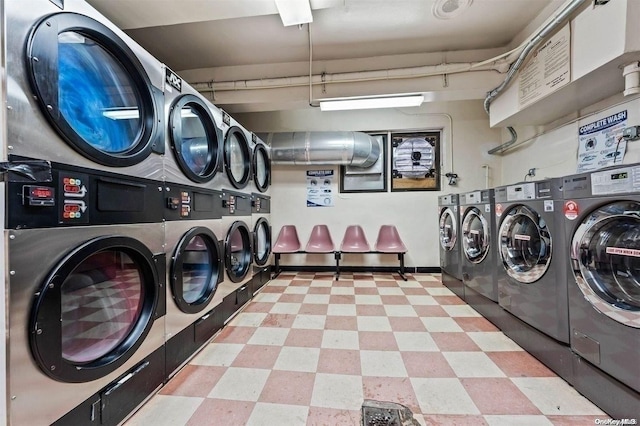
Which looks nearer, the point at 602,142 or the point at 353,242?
the point at 602,142

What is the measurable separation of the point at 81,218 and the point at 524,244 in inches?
102

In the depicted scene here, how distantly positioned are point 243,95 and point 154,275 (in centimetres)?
259

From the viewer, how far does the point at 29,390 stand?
2.68 feet

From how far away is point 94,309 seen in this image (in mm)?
1284

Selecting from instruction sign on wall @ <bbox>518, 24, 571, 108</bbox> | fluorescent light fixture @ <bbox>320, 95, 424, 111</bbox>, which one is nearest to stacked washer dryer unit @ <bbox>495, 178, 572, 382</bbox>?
instruction sign on wall @ <bbox>518, 24, 571, 108</bbox>

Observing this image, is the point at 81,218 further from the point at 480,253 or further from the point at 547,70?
the point at 547,70

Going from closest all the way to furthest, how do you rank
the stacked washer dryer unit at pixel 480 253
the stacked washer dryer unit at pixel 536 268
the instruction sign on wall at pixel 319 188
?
the stacked washer dryer unit at pixel 536 268, the stacked washer dryer unit at pixel 480 253, the instruction sign on wall at pixel 319 188

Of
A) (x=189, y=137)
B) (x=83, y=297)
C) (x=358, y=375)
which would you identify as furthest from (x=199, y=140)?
(x=358, y=375)

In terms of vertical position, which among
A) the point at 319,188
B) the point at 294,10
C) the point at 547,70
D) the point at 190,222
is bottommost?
the point at 190,222

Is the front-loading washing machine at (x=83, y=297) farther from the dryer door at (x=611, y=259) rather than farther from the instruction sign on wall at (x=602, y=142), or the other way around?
the instruction sign on wall at (x=602, y=142)

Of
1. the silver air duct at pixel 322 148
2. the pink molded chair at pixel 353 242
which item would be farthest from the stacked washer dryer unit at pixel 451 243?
the silver air duct at pixel 322 148

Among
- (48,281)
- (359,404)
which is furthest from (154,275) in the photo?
(359,404)

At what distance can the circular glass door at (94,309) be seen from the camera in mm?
Answer: 873

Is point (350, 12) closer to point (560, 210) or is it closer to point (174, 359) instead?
Result: point (560, 210)
